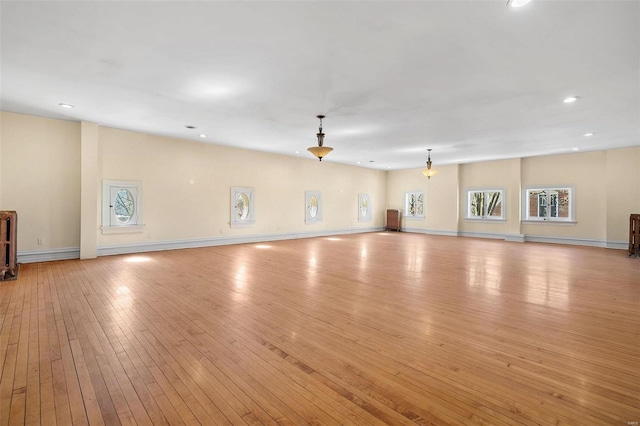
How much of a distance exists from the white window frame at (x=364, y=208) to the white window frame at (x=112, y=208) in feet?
29.9

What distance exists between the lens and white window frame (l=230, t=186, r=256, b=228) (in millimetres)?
9766

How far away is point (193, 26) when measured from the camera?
3.12m

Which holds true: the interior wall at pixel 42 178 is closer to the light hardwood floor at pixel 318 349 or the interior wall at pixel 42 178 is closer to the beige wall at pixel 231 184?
the beige wall at pixel 231 184

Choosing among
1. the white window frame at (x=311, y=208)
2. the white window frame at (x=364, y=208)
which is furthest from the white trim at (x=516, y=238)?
the white window frame at (x=311, y=208)

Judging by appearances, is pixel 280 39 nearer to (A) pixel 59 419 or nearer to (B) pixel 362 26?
(B) pixel 362 26

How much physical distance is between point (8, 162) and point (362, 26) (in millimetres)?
7539

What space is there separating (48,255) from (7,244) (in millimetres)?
1588

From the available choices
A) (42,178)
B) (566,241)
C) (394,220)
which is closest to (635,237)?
(566,241)

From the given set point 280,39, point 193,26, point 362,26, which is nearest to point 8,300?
point 193,26

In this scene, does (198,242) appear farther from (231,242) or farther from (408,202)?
(408,202)

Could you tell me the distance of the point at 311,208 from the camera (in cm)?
1229

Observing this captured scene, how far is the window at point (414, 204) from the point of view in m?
14.3

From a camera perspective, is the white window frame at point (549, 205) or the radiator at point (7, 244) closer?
the radiator at point (7, 244)

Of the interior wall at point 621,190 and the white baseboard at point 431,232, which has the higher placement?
the interior wall at point 621,190
